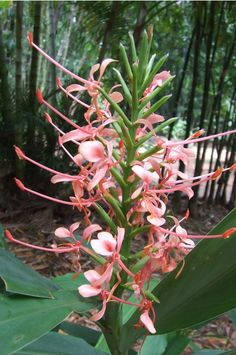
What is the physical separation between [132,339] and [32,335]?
179 mm

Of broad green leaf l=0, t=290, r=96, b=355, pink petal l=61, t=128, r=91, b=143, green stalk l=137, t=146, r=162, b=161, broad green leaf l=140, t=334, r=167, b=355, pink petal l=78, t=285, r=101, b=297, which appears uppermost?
pink petal l=61, t=128, r=91, b=143

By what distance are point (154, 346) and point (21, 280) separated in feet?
1.52

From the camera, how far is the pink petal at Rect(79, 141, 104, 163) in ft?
1.52

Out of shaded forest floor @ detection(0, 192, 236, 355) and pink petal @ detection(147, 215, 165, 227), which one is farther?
shaded forest floor @ detection(0, 192, 236, 355)

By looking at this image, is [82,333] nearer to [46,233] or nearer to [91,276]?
[91,276]

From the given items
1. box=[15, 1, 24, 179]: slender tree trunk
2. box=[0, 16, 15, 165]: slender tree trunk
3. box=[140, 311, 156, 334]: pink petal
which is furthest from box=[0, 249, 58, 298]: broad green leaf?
box=[0, 16, 15, 165]: slender tree trunk

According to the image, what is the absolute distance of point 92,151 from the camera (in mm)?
466

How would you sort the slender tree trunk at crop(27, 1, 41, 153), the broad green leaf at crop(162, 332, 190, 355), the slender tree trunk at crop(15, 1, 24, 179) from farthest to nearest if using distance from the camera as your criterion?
the slender tree trunk at crop(27, 1, 41, 153), the slender tree trunk at crop(15, 1, 24, 179), the broad green leaf at crop(162, 332, 190, 355)

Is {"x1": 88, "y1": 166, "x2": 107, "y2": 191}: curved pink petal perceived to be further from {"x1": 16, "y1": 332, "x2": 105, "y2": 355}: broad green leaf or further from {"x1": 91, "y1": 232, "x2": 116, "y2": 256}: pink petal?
{"x1": 16, "y1": 332, "x2": 105, "y2": 355}: broad green leaf

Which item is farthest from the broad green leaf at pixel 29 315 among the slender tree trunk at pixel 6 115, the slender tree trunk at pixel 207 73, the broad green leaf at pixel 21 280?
the slender tree trunk at pixel 207 73

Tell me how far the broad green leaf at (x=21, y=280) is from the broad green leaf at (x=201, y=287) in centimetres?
13

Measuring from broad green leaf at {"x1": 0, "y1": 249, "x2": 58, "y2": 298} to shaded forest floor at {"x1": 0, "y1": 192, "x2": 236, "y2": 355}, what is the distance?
3.64 ft

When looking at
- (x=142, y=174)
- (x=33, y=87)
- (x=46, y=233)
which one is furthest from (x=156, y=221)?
(x=33, y=87)

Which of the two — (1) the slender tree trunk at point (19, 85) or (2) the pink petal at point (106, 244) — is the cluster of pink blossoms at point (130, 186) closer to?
(2) the pink petal at point (106, 244)
